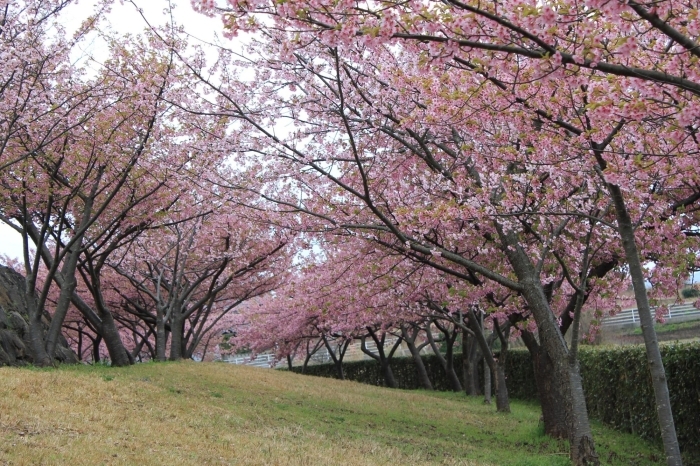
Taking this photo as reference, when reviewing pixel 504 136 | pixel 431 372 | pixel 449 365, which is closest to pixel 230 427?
pixel 504 136

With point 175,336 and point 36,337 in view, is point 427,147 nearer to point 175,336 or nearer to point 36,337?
point 36,337

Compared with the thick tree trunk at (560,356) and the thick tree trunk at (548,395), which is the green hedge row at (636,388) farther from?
the thick tree trunk at (560,356)

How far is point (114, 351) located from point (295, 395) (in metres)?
4.75

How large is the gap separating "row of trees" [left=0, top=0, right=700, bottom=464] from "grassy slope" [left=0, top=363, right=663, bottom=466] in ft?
5.43

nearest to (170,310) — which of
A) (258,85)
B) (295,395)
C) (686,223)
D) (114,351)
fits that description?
(114,351)

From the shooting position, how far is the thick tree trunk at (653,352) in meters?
6.11

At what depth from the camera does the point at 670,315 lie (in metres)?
30.7

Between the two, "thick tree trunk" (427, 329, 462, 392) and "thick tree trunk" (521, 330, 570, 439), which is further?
"thick tree trunk" (427, 329, 462, 392)

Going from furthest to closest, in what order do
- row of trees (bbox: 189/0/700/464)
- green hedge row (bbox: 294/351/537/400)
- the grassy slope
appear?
green hedge row (bbox: 294/351/537/400) → the grassy slope → row of trees (bbox: 189/0/700/464)

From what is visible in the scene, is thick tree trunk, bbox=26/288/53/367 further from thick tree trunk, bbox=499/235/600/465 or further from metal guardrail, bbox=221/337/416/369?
metal guardrail, bbox=221/337/416/369

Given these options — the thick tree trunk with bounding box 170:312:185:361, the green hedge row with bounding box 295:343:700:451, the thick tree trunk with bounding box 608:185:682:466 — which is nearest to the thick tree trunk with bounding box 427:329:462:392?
the green hedge row with bounding box 295:343:700:451

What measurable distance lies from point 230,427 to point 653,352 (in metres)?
5.49

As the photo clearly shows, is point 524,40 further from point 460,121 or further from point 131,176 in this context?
point 131,176

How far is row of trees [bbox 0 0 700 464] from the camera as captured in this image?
14.0ft
